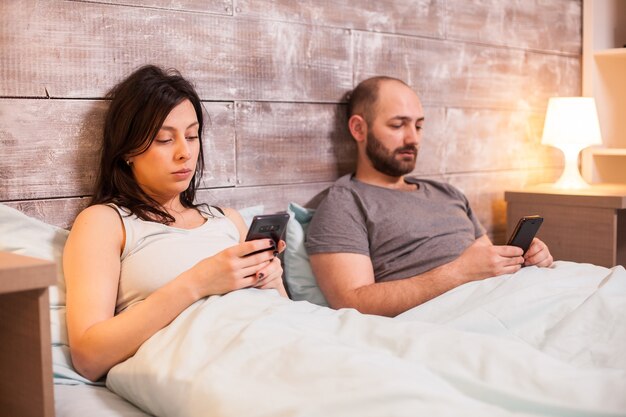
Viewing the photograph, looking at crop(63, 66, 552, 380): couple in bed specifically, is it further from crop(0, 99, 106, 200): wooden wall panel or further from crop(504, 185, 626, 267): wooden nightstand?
crop(504, 185, 626, 267): wooden nightstand

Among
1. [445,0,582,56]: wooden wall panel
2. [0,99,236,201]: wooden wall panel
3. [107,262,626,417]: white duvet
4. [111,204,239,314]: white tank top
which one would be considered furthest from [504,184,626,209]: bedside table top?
[0,99,236,201]: wooden wall panel

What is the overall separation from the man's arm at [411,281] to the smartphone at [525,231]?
0.02 meters

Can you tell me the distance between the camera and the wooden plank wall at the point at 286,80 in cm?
157

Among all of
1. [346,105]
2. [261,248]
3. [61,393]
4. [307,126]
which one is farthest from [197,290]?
[346,105]

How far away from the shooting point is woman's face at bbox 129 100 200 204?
1.55 metres

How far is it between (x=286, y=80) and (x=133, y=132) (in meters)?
0.58

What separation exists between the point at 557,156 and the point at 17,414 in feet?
7.79

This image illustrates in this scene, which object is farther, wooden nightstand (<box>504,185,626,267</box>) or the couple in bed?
wooden nightstand (<box>504,185,626,267</box>)

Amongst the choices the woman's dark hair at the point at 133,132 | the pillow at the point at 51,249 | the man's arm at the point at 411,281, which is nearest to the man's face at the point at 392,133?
the man's arm at the point at 411,281

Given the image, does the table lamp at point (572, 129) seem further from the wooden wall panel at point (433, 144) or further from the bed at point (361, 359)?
the bed at point (361, 359)

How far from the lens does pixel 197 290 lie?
1.34 m

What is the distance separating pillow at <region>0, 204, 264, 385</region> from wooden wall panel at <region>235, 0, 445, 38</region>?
0.77m

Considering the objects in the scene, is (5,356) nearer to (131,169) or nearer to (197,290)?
(197,290)

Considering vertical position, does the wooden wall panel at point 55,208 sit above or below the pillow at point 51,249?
above
